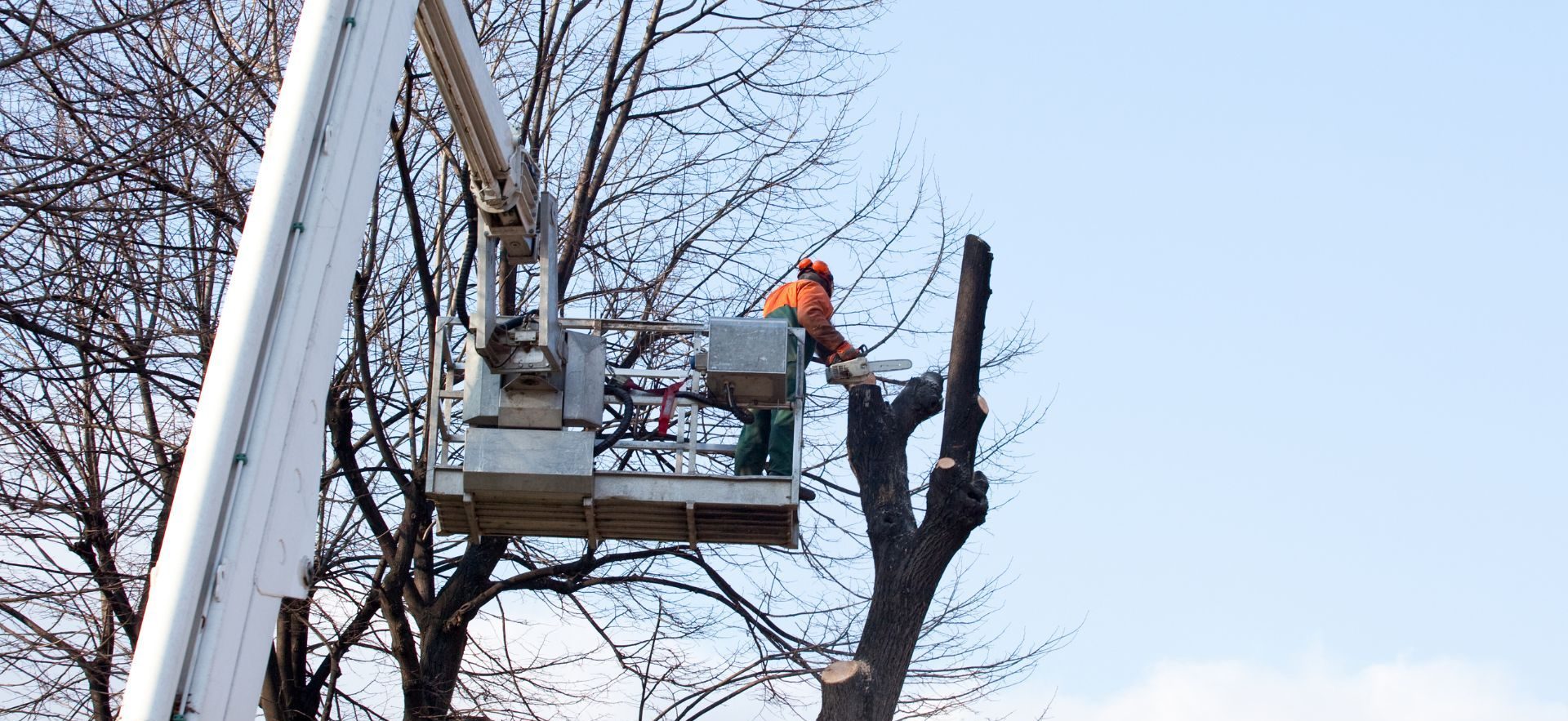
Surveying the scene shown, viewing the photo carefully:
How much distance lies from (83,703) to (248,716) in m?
5.71

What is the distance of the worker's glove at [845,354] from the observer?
→ 8.87 meters

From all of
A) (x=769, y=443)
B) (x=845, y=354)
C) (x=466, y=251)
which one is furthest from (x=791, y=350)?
(x=466, y=251)

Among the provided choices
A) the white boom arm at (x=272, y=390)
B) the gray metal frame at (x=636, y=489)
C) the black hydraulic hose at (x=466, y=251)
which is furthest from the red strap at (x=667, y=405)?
the white boom arm at (x=272, y=390)

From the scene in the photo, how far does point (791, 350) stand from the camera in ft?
28.6

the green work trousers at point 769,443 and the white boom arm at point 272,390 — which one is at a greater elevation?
the green work trousers at point 769,443

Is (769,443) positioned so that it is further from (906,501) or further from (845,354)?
(906,501)

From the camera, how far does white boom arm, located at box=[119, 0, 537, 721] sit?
4047mm

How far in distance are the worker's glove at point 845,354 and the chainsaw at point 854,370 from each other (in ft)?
0.31

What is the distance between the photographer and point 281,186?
4.59 metres

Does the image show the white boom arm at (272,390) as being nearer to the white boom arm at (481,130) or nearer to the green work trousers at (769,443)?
the white boom arm at (481,130)

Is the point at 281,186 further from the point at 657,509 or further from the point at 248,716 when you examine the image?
the point at 657,509

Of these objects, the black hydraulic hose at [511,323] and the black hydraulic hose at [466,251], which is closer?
the black hydraulic hose at [511,323]

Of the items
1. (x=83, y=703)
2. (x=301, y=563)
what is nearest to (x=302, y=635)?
(x=83, y=703)

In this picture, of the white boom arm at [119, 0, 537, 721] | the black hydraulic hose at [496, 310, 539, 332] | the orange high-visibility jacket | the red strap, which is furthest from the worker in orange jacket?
the white boom arm at [119, 0, 537, 721]
